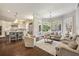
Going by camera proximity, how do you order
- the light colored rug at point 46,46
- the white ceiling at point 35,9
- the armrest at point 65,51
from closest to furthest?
1. the armrest at point 65,51
2. the white ceiling at point 35,9
3. the light colored rug at point 46,46

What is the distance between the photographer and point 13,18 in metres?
2.81

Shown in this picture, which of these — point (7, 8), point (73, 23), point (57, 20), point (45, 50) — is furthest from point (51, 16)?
point (7, 8)

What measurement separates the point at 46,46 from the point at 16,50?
0.74 meters

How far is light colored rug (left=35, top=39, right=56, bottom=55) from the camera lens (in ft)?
9.50

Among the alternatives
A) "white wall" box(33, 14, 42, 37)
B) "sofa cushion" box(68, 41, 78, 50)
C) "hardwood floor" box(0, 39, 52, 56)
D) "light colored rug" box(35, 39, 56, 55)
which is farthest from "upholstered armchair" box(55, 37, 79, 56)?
"white wall" box(33, 14, 42, 37)

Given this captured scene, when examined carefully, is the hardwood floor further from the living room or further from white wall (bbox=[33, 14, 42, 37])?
white wall (bbox=[33, 14, 42, 37])

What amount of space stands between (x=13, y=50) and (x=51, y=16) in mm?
1228

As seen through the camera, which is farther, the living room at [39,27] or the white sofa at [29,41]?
the white sofa at [29,41]

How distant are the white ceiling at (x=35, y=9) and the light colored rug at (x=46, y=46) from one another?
672mm

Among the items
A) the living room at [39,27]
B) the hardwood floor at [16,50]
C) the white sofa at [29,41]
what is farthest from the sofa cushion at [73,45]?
the white sofa at [29,41]

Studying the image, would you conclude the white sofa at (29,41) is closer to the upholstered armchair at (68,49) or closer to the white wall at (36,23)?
the white wall at (36,23)

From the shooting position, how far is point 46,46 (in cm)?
293

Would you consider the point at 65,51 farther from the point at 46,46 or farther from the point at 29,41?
the point at 29,41

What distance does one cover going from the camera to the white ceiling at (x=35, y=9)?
2.79m
